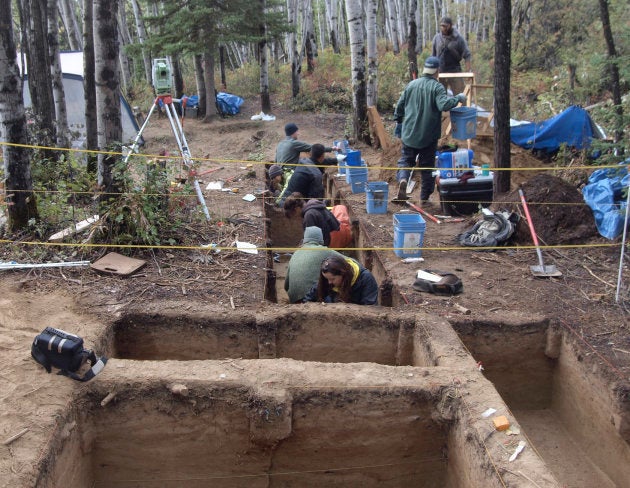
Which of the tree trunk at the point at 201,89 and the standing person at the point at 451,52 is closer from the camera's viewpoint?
the standing person at the point at 451,52

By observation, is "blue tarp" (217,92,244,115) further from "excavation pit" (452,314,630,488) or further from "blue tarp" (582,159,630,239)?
"excavation pit" (452,314,630,488)

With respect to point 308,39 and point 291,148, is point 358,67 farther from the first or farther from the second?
point 308,39

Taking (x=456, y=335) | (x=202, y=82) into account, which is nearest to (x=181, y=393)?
(x=456, y=335)

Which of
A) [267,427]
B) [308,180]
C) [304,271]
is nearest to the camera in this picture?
[267,427]

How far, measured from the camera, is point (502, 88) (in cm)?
700

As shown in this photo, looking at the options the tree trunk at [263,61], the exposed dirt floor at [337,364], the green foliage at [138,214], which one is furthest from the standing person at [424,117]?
the tree trunk at [263,61]

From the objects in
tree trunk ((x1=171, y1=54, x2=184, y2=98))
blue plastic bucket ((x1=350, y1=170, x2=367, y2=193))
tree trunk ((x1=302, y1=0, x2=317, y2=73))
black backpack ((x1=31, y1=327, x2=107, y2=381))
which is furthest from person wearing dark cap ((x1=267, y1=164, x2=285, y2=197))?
tree trunk ((x1=302, y1=0, x2=317, y2=73))

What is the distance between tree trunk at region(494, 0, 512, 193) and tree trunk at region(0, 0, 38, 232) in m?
5.58

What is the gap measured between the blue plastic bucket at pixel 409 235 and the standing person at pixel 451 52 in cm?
540

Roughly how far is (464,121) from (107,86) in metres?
4.80

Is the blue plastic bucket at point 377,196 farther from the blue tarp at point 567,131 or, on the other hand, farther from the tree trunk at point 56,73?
the tree trunk at point 56,73

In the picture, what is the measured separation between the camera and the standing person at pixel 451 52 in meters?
10.5

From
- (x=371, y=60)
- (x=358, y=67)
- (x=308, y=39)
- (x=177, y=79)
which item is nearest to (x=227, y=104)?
(x=177, y=79)

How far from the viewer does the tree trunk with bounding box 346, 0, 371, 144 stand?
1109 cm
